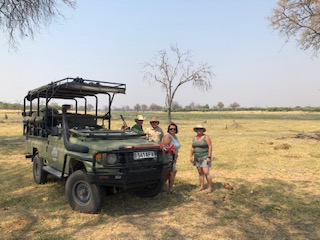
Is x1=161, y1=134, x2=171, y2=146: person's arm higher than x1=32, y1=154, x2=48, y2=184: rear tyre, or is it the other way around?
x1=161, y1=134, x2=171, y2=146: person's arm

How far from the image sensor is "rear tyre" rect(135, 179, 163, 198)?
20.1 feet

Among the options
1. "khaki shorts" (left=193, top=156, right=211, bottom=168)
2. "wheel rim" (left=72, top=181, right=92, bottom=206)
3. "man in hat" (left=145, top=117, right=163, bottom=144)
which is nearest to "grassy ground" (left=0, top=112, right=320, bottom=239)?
"wheel rim" (left=72, top=181, right=92, bottom=206)

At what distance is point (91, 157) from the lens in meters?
5.19

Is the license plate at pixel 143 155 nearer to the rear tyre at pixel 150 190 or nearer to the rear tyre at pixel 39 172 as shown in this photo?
the rear tyre at pixel 150 190

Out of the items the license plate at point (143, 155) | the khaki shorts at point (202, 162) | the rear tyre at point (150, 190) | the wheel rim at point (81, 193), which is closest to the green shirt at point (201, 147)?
the khaki shorts at point (202, 162)

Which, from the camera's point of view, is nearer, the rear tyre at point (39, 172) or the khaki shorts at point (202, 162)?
the khaki shorts at point (202, 162)

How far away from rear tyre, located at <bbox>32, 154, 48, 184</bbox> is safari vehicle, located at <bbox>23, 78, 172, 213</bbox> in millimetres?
24

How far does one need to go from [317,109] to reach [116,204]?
123761 mm

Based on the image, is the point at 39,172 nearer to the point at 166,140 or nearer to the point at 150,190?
the point at 150,190

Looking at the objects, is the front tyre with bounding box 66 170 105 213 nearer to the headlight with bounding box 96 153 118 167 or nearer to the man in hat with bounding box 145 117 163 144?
the headlight with bounding box 96 153 118 167

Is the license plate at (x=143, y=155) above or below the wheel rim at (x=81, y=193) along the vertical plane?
above

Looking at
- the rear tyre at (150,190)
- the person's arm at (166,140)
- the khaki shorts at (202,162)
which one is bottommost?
the rear tyre at (150,190)

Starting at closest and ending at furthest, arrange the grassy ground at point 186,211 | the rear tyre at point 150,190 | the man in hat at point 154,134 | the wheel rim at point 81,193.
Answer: the grassy ground at point 186,211 < the wheel rim at point 81,193 < the rear tyre at point 150,190 < the man in hat at point 154,134

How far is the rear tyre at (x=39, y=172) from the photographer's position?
741cm
